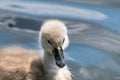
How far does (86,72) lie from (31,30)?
1325 mm

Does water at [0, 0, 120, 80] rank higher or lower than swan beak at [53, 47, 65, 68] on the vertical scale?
lower

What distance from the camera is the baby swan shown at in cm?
714

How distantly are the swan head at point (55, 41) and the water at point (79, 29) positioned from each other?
1006 mm

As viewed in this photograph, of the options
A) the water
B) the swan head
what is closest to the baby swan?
the swan head

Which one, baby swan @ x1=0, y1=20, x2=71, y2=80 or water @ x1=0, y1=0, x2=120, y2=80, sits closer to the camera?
baby swan @ x1=0, y1=20, x2=71, y2=80

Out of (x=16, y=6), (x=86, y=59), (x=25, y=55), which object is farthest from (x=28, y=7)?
(x=25, y=55)

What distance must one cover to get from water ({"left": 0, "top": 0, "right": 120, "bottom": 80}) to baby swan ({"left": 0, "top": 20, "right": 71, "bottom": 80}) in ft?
2.77

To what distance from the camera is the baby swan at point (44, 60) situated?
7145 millimetres

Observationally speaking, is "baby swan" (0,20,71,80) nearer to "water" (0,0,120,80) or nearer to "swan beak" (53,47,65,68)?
"swan beak" (53,47,65,68)

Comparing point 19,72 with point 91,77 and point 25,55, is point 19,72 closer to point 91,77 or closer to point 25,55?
point 25,55

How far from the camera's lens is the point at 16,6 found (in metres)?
10.0

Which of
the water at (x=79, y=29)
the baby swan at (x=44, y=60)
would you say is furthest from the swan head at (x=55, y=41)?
the water at (x=79, y=29)

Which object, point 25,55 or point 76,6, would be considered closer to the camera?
point 25,55

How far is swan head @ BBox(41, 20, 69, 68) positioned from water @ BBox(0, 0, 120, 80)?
1.01m
